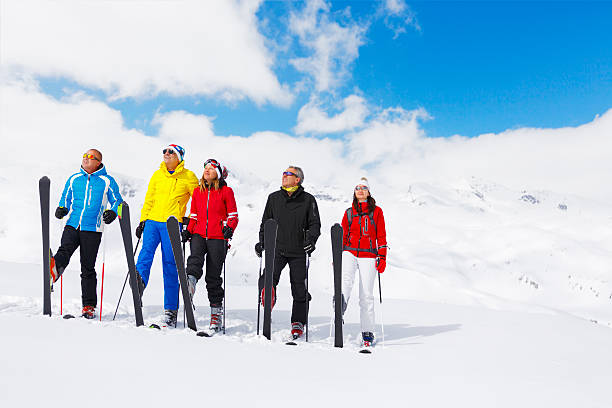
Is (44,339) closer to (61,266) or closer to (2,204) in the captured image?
(61,266)

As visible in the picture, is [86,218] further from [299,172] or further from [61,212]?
[299,172]

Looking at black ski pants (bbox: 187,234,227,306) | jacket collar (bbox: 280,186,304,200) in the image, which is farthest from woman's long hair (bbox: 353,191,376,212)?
black ski pants (bbox: 187,234,227,306)

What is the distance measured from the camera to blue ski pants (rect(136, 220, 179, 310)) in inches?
192

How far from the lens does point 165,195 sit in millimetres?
4988

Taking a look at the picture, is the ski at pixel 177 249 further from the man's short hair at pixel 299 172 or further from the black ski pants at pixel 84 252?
the man's short hair at pixel 299 172

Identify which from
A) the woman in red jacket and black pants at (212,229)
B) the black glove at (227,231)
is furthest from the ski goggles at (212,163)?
the black glove at (227,231)

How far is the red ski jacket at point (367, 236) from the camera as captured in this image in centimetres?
484

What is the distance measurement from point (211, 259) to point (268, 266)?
900 millimetres

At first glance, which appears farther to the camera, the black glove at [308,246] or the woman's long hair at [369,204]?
the woman's long hair at [369,204]

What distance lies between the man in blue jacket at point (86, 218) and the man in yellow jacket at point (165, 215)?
468mm

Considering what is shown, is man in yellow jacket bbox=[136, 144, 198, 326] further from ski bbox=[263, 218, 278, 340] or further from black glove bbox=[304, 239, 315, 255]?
black glove bbox=[304, 239, 315, 255]

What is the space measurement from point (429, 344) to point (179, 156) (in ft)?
13.1

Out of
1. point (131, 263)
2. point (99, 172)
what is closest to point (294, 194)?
point (131, 263)

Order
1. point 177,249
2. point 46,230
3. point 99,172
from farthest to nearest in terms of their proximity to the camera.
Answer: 1. point 99,172
2. point 46,230
3. point 177,249
